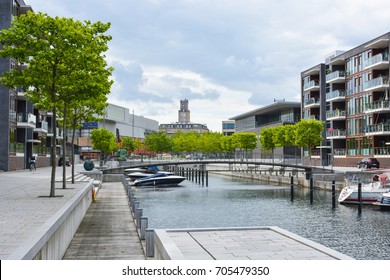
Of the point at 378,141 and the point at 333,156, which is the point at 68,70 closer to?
the point at 378,141

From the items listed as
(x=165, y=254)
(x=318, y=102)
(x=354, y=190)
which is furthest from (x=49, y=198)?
(x=318, y=102)

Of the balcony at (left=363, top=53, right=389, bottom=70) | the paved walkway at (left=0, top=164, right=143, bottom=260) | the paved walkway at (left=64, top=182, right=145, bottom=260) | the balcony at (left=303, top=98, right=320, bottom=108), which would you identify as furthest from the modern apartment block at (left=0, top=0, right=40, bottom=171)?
the balcony at (left=303, top=98, right=320, bottom=108)

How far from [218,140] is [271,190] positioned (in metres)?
85.1

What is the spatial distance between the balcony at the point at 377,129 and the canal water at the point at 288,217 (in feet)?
49.1

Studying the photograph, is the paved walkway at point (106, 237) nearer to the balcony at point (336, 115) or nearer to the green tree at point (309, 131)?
the green tree at point (309, 131)

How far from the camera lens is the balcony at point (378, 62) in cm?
6569

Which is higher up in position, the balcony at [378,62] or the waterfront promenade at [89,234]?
the balcony at [378,62]

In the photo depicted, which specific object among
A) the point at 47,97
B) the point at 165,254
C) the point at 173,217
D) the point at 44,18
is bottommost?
the point at 173,217

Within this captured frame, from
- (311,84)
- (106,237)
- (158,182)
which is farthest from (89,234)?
(311,84)

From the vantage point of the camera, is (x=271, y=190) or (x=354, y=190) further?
(x=271, y=190)

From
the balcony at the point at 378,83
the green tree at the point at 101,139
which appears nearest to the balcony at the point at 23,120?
the green tree at the point at 101,139

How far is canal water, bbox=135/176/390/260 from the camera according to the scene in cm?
2702
